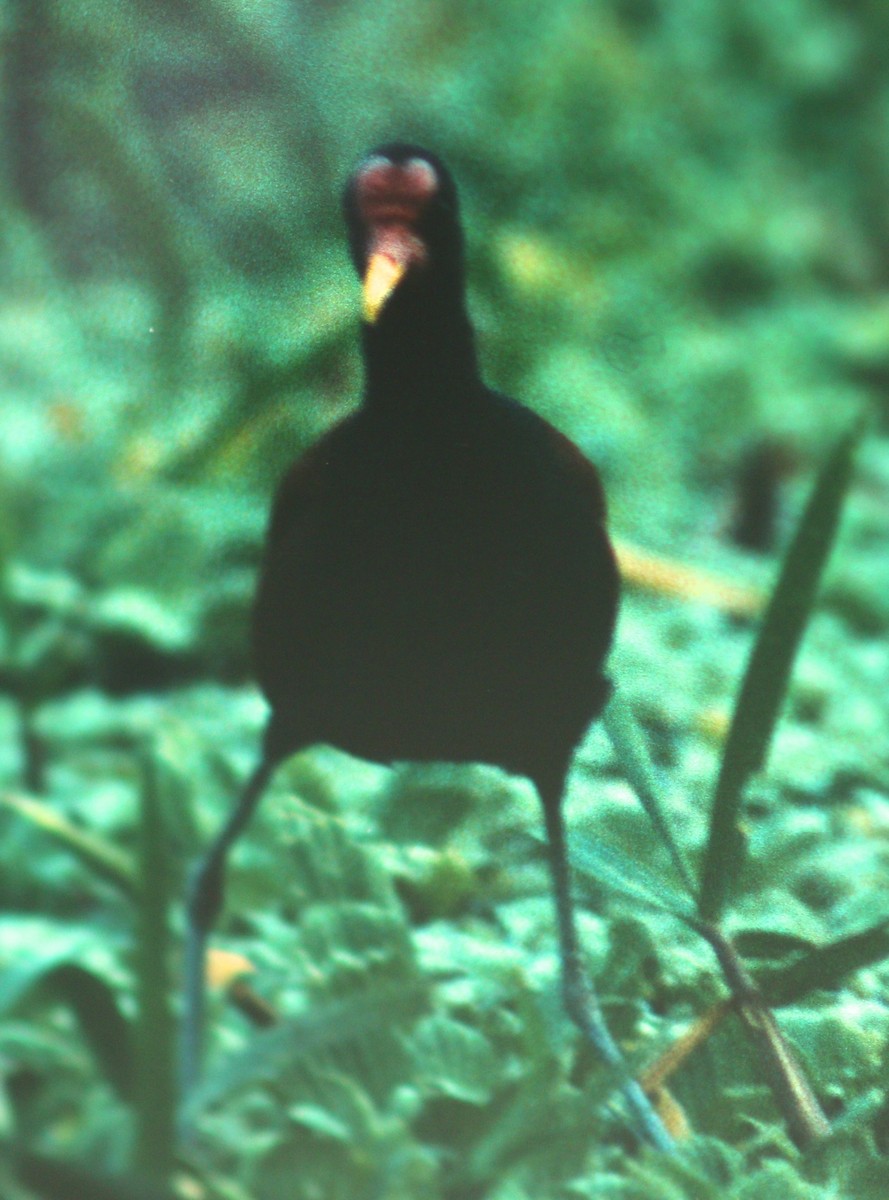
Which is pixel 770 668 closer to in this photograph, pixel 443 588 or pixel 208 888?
pixel 443 588

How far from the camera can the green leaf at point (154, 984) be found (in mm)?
468

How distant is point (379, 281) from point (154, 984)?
0.80 feet

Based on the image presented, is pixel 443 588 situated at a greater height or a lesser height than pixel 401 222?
lesser

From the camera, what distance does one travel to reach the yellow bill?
0.46 m

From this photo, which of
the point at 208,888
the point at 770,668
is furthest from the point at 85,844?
the point at 770,668

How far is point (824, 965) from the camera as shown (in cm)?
53

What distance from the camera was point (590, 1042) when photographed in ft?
1.65

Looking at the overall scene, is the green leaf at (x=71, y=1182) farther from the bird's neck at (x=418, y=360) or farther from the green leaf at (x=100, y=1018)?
the bird's neck at (x=418, y=360)

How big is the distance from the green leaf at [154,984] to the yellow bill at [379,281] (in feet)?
0.56

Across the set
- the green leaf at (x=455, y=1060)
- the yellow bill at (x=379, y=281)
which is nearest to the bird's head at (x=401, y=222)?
the yellow bill at (x=379, y=281)

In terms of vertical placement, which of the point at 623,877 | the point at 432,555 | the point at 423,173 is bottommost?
the point at 623,877

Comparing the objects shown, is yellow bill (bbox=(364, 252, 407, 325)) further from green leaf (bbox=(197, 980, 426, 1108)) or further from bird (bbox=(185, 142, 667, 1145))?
green leaf (bbox=(197, 980, 426, 1108))

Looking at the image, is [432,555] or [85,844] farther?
[85,844]

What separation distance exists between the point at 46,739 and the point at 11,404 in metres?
0.25
